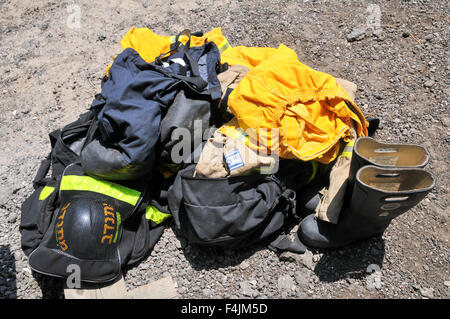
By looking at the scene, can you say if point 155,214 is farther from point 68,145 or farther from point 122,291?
point 68,145

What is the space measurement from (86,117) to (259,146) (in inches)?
67.6

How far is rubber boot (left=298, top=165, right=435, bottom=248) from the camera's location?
6.44 feet

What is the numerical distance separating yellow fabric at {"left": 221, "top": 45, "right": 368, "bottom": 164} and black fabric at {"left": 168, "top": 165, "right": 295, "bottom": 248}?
273 millimetres

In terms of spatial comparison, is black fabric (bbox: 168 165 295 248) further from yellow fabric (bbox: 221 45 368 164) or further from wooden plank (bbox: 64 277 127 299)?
wooden plank (bbox: 64 277 127 299)

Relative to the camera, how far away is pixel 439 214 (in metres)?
2.48

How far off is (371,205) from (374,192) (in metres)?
0.14

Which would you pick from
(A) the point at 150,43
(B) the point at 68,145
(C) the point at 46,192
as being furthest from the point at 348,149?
(C) the point at 46,192

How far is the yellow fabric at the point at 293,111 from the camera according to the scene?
235 centimetres

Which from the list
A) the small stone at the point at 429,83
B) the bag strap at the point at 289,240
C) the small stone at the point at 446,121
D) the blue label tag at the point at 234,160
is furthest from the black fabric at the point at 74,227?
the small stone at the point at 429,83

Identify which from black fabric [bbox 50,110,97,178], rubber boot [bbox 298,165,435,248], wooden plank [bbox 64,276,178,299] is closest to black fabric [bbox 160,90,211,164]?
black fabric [bbox 50,110,97,178]

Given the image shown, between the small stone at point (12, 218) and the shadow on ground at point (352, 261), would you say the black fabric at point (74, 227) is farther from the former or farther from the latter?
the shadow on ground at point (352, 261)

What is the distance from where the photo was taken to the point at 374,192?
1.95 meters
